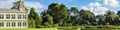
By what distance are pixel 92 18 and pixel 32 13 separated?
1559 inches

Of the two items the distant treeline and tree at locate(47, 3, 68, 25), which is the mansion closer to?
the distant treeline

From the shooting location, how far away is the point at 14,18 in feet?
194

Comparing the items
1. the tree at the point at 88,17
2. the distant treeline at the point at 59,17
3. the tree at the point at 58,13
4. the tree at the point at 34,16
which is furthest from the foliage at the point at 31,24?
the tree at the point at 88,17

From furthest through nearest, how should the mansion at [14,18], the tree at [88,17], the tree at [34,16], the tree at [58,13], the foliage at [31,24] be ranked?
the tree at [88,17], the tree at [58,13], the tree at [34,16], the foliage at [31,24], the mansion at [14,18]

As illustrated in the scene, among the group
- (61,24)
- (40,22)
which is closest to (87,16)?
(61,24)

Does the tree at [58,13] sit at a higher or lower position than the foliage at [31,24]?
higher

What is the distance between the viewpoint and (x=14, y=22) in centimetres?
5881

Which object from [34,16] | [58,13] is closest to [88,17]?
[58,13]

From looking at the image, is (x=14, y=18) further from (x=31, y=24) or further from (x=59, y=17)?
(x=59, y=17)

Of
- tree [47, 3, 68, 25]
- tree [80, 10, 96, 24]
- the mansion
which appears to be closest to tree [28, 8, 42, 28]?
the mansion

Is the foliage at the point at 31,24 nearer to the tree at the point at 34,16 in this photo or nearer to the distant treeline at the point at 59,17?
the distant treeline at the point at 59,17

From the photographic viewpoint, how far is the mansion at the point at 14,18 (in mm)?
58234

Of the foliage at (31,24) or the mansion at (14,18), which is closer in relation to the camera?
the mansion at (14,18)

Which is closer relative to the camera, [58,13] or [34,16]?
[34,16]
